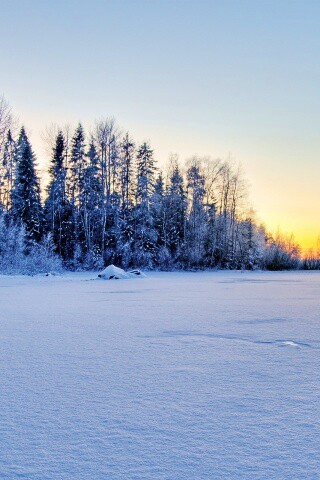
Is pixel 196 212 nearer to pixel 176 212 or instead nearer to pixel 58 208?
pixel 176 212

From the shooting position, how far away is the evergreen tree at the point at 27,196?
29.8 m

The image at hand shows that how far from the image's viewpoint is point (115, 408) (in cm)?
206

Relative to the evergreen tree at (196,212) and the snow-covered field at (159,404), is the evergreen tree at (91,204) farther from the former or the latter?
the snow-covered field at (159,404)

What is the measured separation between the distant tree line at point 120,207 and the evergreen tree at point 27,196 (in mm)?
77

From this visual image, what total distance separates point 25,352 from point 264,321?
315 centimetres

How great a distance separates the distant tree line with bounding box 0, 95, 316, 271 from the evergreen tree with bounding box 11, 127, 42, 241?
0.25 ft

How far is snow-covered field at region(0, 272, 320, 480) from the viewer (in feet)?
4.89

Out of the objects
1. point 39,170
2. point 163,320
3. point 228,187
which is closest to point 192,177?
point 228,187

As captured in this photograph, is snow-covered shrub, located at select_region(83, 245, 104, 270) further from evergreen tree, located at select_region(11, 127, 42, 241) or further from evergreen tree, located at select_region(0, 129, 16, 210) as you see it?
evergreen tree, located at select_region(0, 129, 16, 210)

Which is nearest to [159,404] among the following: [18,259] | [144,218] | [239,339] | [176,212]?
[239,339]

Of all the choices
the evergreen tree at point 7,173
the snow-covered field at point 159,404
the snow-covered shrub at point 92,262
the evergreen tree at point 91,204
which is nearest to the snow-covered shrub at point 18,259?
the snow-covered shrub at point 92,262

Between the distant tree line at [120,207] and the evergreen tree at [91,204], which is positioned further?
the evergreen tree at [91,204]

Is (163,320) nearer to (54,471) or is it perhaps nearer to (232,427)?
(232,427)

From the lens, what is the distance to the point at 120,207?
32.2 meters
